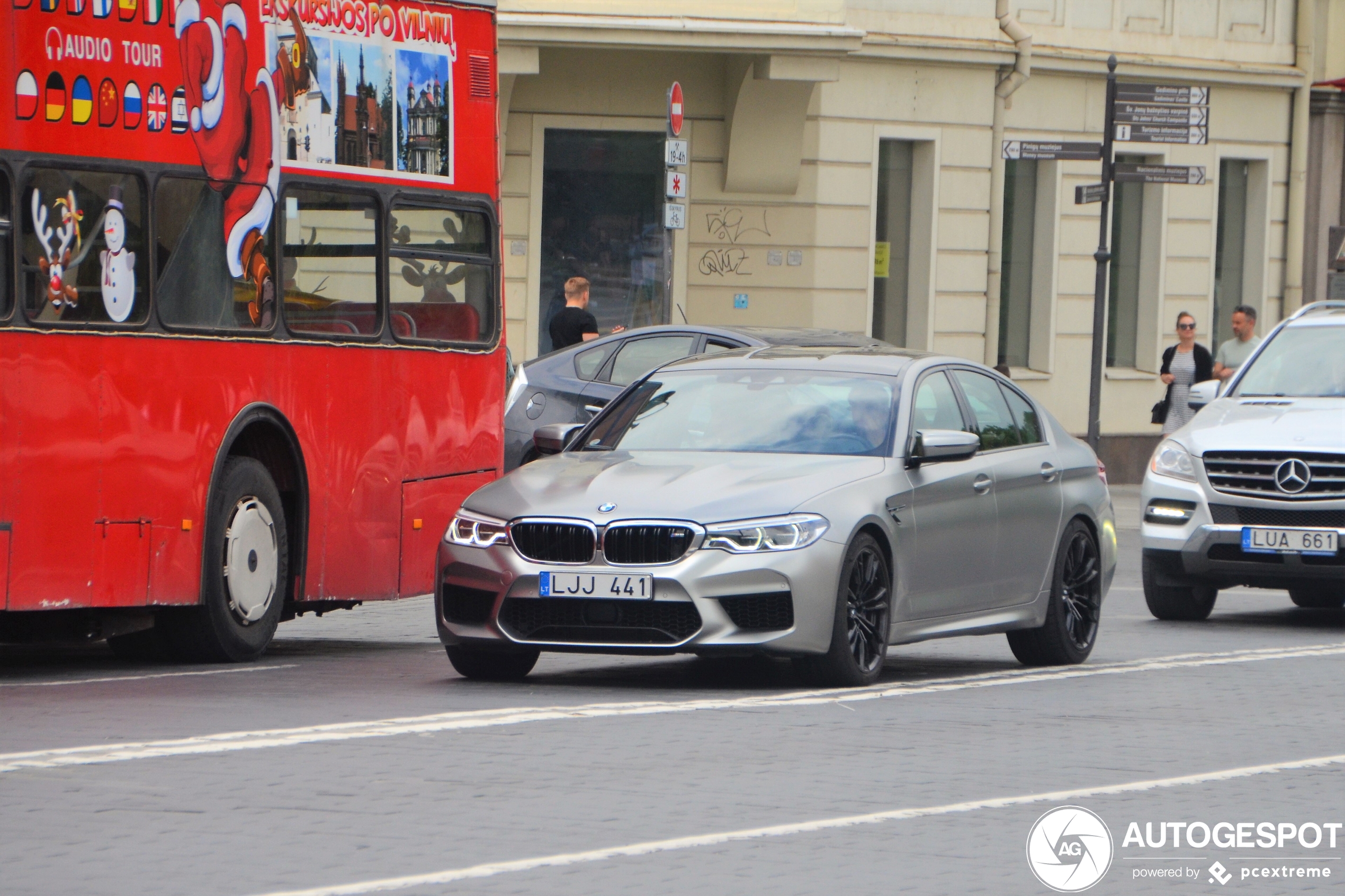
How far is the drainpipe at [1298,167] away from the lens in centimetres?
3191

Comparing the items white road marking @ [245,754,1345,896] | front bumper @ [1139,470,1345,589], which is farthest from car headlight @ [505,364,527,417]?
white road marking @ [245,754,1345,896]

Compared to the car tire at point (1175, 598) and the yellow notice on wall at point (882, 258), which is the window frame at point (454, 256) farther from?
the yellow notice on wall at point (882, 258)

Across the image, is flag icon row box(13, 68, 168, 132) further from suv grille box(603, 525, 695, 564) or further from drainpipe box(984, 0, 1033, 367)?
drainpipe box(984, 0, 1033, 367)

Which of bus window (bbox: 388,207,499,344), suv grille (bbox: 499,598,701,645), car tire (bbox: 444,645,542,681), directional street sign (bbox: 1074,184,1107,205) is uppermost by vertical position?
directional street sign (bbox: 1074,184,1107,205)

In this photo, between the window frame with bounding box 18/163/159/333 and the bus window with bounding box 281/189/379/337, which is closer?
the window frame with bounding box 18/163/159/333

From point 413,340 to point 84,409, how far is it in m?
2.71

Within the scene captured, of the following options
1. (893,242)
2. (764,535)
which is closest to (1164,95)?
(893,242)

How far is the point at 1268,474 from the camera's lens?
1533cm

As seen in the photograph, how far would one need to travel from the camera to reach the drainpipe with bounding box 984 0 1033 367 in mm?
28297

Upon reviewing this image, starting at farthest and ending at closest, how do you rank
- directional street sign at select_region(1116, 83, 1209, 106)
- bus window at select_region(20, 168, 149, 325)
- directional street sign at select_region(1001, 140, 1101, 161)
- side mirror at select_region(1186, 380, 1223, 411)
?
directional street sign at select_region(1116, 83, 1209, 106), directional street sign at select_region(1001, 140, 1101, 161), side mirror at select_region(1186, 380, 1223, 411), bus window at select_region(20, 168, 149, 325)

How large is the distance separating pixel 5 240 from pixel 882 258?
18188 mm

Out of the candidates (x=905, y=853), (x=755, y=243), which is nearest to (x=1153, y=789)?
(x=905, y=853)

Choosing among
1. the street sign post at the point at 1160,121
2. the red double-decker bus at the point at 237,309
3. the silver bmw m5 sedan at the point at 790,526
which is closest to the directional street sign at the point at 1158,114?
the street sign post at the point at 1160,121

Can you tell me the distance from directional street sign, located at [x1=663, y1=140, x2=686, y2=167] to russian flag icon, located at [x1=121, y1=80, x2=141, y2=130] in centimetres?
898
